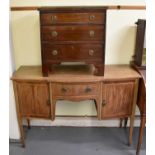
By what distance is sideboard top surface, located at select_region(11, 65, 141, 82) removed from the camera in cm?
185

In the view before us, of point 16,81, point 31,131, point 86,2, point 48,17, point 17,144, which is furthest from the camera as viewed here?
point 31,131

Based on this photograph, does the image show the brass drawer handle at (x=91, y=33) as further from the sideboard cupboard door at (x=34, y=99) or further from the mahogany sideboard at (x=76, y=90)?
the sideboard cupboard door at (x=34, y=99)

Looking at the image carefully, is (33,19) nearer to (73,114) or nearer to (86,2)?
(86,2)

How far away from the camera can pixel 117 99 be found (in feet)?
6.43

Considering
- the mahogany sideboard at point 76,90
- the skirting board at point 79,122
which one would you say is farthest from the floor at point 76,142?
the mahogany sideboard at point 76,90

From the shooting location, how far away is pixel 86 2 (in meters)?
2.04

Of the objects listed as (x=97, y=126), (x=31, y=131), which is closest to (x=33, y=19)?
(x=31, y=131)

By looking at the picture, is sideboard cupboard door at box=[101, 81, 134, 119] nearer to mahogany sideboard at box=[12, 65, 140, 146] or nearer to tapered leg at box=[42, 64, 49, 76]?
mahogany sideboard at box=[12, 65, 140, 146]

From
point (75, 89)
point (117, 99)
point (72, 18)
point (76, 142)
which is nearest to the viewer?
point (72, 18)

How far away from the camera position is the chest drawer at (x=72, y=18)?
171 cm

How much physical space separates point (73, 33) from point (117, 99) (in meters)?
0.77

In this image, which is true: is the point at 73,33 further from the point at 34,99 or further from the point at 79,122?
the point at 79,122

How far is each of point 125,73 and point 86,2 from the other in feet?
2.74


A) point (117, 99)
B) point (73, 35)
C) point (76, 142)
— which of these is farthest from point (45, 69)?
point (76, 142)
